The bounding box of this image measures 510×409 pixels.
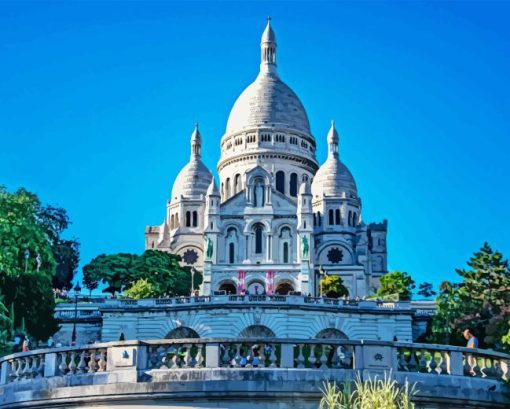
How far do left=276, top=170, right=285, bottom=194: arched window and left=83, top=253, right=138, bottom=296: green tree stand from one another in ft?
77.2

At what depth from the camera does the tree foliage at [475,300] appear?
48469mm

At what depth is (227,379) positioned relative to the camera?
52.7 ft

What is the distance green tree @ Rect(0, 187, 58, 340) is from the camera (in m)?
45.3

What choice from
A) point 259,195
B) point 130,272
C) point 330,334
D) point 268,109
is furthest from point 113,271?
point 268,109

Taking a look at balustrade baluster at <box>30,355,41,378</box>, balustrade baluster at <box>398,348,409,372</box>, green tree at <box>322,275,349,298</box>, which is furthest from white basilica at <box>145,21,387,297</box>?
balustrade baluster at <box>398,348,409,372</box>

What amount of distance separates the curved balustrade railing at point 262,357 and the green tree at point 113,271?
6353 centimetres

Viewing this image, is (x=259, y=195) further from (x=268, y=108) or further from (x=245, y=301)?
(x=245, y=301)

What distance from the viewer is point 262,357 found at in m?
16.5

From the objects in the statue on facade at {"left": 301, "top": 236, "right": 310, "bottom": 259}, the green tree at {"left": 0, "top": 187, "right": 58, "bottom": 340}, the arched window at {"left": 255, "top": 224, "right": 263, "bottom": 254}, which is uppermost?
the arched window at {"left": 255, "top": 224, "right": 263, "bottom": 254}

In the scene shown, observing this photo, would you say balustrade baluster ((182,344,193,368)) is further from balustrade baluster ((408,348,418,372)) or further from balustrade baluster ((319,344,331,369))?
balustrade baluster ((408,348,418,372))

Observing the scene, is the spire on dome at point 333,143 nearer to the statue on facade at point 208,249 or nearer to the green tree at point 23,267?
the statue on facade at point 208,249

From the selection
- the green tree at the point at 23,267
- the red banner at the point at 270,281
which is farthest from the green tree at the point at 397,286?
the green tree at the point at 23,267

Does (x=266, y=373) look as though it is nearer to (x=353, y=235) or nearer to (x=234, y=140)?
(x=353, y=235)

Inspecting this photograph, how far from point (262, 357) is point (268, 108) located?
3575 inches
